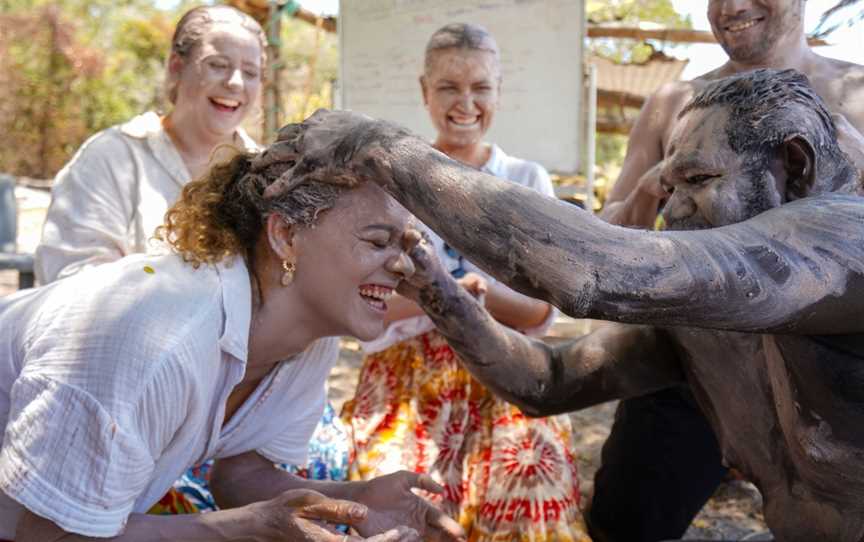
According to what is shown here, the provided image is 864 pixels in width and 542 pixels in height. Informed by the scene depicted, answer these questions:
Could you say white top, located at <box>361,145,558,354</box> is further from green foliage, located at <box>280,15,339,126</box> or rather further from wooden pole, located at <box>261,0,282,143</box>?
wooden pole, located at <box>261,0,282,143</box>

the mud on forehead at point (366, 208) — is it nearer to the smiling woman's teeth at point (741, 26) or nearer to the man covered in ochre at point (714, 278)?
the man covered in ochre at point (714, 278)

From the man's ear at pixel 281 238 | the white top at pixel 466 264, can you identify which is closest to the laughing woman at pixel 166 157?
the white top at pixel 466 264

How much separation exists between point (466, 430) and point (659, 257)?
1767 millimetres

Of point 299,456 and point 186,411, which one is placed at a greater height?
point 186,411

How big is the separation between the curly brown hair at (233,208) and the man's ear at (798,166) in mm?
921

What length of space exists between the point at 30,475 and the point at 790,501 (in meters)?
1.57

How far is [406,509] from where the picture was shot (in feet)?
7.13

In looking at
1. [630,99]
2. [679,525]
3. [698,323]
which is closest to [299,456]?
[679,525]

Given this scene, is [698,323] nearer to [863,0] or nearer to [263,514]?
[263,514]

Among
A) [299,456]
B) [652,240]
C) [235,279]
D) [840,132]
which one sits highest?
[840,132]

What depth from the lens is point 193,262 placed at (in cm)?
199

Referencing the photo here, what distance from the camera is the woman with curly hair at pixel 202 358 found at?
1.73 meters

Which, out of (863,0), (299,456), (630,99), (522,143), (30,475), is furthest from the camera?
(630,99)

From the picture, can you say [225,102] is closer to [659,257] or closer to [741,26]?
[741,26]
